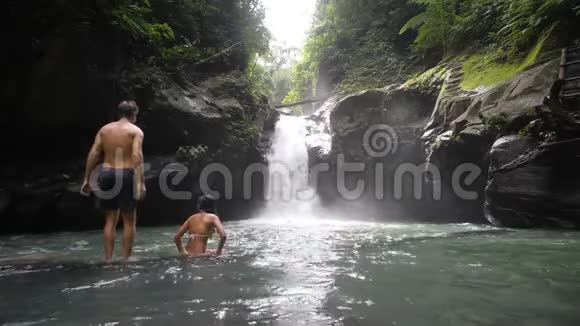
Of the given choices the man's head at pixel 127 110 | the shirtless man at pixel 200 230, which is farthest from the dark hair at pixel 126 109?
the shirtless man at pixel 200 230

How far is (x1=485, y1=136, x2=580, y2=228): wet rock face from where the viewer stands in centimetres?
710

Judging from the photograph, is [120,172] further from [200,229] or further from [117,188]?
[200,229]

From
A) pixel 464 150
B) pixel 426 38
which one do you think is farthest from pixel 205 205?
pixel 426 38

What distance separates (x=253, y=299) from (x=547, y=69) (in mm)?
8826

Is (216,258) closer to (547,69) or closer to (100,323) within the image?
(100,323)

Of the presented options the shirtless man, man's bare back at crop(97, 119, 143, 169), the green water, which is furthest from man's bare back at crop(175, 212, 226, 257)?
man's bare back at crop(97, 119, 143, 169)

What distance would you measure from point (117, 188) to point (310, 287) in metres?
2.58

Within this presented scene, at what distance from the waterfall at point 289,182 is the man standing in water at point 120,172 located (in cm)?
857

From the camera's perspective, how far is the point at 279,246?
564 centimetres

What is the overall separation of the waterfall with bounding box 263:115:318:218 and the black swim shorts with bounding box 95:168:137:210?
8.65m

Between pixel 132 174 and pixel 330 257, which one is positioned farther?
pixel 330 257

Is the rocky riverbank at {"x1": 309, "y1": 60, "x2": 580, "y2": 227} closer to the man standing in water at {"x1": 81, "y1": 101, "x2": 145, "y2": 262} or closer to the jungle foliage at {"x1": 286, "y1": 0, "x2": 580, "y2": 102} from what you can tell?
the jungle foliage at {"x1": 286, "y1": 0, "x2": 580, "y2": 102}

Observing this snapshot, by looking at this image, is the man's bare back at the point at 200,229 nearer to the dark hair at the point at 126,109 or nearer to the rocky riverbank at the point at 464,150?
the dark hair at the point at 126,109

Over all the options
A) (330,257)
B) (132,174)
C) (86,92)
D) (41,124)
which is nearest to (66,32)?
(86,92)
